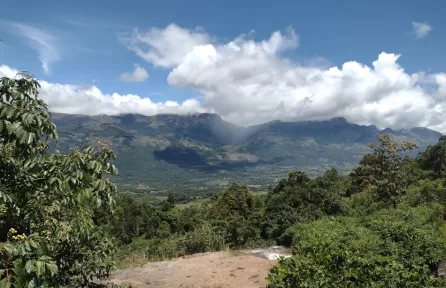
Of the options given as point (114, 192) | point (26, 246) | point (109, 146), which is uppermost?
point (109, 146)

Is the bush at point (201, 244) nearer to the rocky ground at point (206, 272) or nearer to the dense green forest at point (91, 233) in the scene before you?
the dense green forest at point (91, 233)

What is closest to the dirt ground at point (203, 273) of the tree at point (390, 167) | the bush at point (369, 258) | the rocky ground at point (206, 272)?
the rocky ground at point (206, 272)

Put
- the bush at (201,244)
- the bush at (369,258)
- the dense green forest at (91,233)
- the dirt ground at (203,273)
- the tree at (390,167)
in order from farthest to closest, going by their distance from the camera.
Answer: the tree at (390,167) < the bush at (201,244) < the dirt ground at (203,273) < the bush at (369,258) < the dense green forest at (91,233)

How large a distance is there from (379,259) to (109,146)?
24.5 feet

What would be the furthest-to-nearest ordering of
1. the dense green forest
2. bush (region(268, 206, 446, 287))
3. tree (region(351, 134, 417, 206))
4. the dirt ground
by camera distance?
tree (region(351, 134, 417, 206)), the dirt ground, bush (region(268, 206, 446, 287)), the dense green forest

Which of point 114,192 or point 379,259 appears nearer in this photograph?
point 114,192

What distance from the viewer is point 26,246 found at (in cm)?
253

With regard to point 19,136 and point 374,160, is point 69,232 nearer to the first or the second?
point 19,136

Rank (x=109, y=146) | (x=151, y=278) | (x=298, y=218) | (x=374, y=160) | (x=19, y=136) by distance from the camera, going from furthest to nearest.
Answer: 1. (x=374, y=160)
2. (x=298, y=218)
3. (x=151, y=278)
4. (x=109, y=146)
5. (x=19, y=136)

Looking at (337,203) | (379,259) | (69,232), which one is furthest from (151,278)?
(337,203)

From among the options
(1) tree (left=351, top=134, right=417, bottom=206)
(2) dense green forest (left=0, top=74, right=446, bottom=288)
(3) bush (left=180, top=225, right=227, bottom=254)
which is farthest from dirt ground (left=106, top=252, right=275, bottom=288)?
(1) tree (left=351, top=134, right=417, bottom=206)

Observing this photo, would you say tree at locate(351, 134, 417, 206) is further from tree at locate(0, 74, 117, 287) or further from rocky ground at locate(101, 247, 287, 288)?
tree at locate(0, 74, 117, 287)

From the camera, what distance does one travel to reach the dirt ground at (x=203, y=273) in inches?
464

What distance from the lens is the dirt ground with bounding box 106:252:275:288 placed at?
464 inches
